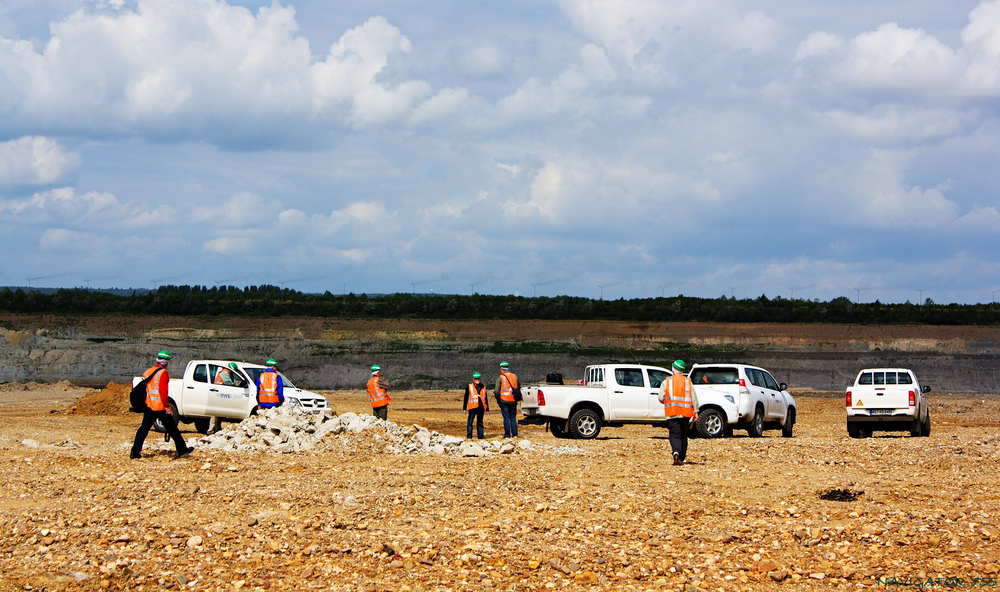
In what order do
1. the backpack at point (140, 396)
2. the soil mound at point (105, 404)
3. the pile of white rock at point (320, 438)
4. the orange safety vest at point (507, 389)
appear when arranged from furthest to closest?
the soil mound at point (105, 404) < the orange safety vest at point (507, 389) < the pile of white rock at point (320, 438) < the backpack at point (140, 396)

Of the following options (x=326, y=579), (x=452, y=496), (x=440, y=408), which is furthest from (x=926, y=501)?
(x=440, y=408)

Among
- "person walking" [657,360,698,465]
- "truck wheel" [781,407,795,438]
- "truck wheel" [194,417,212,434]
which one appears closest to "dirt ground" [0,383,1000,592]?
"person walking" [657,360,698,465]

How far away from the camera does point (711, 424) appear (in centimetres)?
1939

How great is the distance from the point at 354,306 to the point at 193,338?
43.7 feet

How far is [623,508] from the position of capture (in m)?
9.80

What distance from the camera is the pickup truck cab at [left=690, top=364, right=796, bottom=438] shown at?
19.4 m

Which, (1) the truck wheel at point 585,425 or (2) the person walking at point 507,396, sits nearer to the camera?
(2) the person walking at point 507,396

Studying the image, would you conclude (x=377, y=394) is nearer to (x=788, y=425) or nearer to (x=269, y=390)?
(x=269, y=390)

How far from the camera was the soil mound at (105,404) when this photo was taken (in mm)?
28141

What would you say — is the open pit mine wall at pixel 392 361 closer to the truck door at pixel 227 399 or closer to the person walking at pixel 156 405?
the truck door at pixel 227 399

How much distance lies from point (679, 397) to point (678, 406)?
5.6 inches

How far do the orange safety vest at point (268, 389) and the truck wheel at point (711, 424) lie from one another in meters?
9.08

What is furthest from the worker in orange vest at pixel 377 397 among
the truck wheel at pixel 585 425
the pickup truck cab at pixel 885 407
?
the pickup truck cab at pixel 885 407

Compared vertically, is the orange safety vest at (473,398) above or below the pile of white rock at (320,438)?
above
